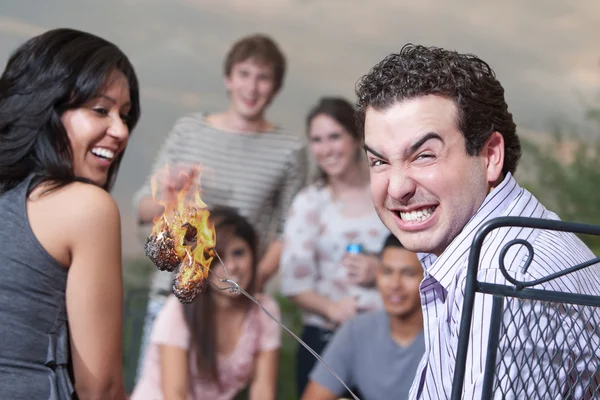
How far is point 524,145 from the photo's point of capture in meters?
5.04

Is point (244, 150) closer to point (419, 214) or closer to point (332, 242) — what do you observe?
point (332, 242)

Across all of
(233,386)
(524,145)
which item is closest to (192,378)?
(233,386)

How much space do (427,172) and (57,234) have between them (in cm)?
83

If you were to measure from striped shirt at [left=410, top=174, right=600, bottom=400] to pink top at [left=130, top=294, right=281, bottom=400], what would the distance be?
6.20ft

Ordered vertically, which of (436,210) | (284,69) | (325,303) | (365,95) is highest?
(284,69)

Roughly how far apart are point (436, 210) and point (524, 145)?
145 inches

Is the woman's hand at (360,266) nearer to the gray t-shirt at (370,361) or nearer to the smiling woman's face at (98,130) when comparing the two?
the gray t-shirt at (370,361)

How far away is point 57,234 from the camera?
Result: 6.11ft

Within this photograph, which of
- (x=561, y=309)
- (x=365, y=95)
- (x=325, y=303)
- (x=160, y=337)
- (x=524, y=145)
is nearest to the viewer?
(x=561, y=309)

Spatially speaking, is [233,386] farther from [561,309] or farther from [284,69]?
[561,309]

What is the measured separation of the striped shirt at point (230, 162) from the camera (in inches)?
143

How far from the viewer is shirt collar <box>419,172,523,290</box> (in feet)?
4.85

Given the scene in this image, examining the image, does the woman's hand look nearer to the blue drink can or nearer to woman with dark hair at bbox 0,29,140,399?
the blue drink can

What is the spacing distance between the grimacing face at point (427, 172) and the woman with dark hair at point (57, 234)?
0.66m
